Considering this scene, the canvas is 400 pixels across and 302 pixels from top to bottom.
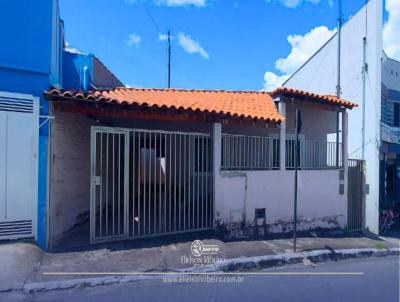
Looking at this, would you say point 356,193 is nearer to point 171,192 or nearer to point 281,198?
point 281,198

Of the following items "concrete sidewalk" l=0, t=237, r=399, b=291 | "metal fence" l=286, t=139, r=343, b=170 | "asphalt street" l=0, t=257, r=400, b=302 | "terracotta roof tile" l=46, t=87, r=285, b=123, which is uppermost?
"terracotta roof tile" l=46, t=87, r=285, b=123

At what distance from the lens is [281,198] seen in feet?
25.8

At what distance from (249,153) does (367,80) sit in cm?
651

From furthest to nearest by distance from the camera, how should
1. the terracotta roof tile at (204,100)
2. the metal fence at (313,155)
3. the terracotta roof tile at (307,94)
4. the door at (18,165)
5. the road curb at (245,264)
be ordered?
the metal fence at (313,155)
the terracotta roof tile at (307,94)
the terracotta roof tile at (204,100)
the door at (18,165)
the road curb at (245,264)

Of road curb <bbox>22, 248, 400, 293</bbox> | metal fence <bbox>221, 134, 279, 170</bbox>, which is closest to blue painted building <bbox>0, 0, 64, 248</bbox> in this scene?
road curb <bbox>22, 248, 400, 293</bbox>

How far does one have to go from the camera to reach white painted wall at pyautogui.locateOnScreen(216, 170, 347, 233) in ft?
23.7

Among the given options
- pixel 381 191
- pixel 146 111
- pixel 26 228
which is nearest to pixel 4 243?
pixel 26 228

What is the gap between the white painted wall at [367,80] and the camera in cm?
1071

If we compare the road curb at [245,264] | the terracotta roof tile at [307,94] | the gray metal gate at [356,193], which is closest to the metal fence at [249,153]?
the terracotta roof tile at [307,94]

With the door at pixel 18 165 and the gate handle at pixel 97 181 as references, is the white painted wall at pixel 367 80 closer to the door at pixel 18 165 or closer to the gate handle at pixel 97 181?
the gate handle at pixel 97 181

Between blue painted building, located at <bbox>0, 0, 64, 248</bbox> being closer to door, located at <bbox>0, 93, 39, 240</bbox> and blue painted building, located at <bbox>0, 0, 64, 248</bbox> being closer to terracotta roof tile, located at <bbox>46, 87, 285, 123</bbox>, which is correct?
door, located at <bbox>0, 93, 39, 240</bbox>

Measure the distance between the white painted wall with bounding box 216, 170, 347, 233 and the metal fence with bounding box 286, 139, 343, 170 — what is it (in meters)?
0.35

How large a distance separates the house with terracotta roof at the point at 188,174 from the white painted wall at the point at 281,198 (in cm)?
2

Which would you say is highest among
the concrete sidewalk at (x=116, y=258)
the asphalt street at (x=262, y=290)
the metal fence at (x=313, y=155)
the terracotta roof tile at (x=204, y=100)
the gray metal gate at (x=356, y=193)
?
the terracotta roof tile at (x=204, y=100)
